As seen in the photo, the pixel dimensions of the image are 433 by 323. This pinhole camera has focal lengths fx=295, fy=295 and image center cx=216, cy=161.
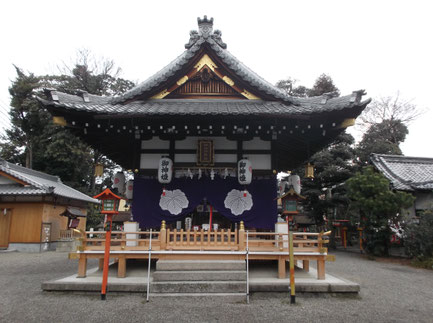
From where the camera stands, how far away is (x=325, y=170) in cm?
2278

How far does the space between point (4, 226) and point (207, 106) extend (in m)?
17.5

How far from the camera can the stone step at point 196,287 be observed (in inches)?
282

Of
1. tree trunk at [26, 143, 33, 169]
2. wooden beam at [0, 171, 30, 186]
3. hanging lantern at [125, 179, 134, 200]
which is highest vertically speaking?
tree trunk at [26, 143, 33, 169]

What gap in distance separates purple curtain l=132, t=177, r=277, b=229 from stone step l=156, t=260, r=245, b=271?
6.43 feet

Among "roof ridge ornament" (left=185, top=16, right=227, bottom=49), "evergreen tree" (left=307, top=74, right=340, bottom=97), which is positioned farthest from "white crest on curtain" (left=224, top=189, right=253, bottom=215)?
"evergreen tree" (left=307, top=74, right=340, bottom=97)

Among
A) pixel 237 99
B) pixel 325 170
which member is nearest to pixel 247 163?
pixel 237 99

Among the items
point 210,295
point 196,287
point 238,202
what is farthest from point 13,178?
point 210,295

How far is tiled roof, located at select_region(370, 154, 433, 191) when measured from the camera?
1834 centimetres

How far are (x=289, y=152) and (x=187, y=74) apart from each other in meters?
5.04

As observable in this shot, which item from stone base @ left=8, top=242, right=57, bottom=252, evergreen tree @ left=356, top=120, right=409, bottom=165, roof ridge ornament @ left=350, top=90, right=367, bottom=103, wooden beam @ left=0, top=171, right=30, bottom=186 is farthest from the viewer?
evergreen tree @ left=356, top=120, right=409, bottom=165

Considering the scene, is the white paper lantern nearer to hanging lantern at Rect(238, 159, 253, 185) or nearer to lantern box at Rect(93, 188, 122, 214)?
hanging lantern at Rect(238, 159, 253, 185)

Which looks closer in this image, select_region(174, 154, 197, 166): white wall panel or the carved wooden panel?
select_region(174, 154, 197, 166): white wall panel

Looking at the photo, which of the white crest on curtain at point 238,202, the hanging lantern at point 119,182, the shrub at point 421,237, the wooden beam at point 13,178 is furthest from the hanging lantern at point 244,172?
the wooden beam at point 13,178

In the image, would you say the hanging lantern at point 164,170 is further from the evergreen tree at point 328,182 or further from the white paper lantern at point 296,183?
the evergreen tree at point 328,182
